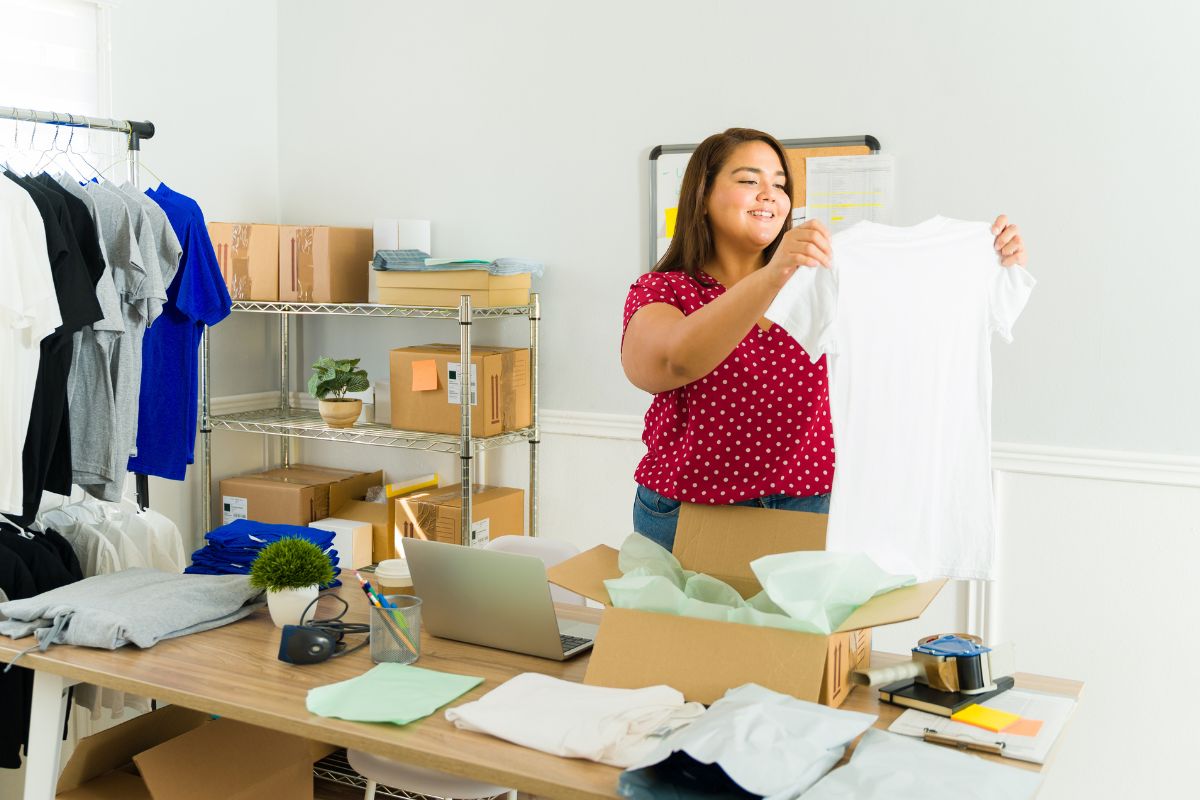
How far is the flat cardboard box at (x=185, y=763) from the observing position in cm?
202

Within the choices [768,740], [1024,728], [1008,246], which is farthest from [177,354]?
[1024,728]

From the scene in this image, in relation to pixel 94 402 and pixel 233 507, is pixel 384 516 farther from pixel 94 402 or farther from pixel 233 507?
pixel 94 402

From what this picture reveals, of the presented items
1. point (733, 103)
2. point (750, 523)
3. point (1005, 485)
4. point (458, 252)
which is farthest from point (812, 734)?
point (458, 252)

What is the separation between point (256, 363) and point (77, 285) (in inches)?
64.2

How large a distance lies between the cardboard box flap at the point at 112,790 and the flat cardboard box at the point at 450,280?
1793 millimetres

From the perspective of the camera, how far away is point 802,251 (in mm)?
1682

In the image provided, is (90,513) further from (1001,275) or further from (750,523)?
(1001,275)

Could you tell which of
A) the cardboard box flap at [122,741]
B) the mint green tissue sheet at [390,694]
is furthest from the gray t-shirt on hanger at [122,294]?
the mint green tissue sheet at [390,694]

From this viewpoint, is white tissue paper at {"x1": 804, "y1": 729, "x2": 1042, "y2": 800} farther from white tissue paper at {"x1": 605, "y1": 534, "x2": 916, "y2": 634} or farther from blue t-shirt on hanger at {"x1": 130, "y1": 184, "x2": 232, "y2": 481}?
blue t-shirt on hanger at {"x1": 130, "y1": 184, "x2": 232, "y2": 481}

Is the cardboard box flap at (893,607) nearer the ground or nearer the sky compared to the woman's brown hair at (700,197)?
nearer the ground

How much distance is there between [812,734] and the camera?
1334 millimetres

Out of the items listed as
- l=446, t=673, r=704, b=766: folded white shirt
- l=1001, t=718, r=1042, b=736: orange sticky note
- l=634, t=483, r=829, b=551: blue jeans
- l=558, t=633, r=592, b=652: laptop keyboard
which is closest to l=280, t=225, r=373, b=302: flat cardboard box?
l=634, t=483, r=829, b=551: blue jeans

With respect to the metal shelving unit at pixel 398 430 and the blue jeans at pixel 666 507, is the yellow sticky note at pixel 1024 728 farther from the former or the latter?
the metal shelving unit at pixel 398 430

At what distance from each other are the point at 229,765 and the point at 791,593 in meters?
1.19
